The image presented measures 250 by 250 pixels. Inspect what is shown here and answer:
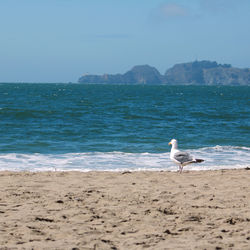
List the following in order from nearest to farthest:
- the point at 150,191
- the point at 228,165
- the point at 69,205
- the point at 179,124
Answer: the point at 69,205 → the point at 150,191 → the point at 228,165 → the point at 179,124

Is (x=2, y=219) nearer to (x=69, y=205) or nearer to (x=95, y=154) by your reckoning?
(x=69, y=205)

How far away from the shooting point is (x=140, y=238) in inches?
219

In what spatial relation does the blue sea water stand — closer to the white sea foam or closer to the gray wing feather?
the white sea foam

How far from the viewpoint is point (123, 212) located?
671 cm

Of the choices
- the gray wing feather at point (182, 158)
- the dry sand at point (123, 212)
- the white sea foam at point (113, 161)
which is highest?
the gray wing feather at point (182, 158)

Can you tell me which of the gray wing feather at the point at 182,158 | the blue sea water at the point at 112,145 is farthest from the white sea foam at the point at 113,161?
the gray wing feather at the point at 182,158

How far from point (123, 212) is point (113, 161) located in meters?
6.70

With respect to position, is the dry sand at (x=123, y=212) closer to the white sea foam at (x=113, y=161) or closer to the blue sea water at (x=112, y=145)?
the white sea foam at (x=113, y=161)

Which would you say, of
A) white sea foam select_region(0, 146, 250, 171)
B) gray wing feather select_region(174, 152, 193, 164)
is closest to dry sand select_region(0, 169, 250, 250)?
gray wing feather select_region(174, 152, 193, 164)

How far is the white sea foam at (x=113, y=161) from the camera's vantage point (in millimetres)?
12195

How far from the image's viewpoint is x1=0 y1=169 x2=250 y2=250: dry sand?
17.8 feet

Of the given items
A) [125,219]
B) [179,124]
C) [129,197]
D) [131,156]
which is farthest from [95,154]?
[179,124]

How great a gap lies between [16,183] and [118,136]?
1165 cm

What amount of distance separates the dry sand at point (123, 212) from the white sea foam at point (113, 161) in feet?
8.12
